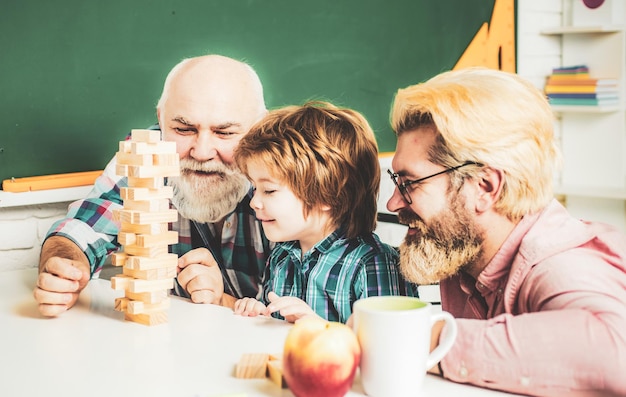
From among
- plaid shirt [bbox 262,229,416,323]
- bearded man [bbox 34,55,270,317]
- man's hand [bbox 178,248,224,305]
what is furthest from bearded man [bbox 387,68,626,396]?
bearded man [bbox 34,55,270,317]

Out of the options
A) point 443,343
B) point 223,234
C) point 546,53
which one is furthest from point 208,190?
point 546,53

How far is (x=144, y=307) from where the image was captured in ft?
4.73

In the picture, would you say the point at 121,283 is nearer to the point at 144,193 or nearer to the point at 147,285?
the point at 147,285

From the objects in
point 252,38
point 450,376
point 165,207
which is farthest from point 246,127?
point 450,376

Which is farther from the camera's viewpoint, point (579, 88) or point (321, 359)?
point (579, 88)

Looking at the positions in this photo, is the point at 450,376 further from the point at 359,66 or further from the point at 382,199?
the point at 359,66

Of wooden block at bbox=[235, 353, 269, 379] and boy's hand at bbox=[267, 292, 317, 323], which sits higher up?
boy's hand at bbox=[267, 292, 317, 323]

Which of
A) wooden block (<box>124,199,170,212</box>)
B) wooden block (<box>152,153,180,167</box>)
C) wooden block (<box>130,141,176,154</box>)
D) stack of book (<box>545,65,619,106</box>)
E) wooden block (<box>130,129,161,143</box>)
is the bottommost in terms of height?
wooden block (<box>124,199,170,212</box>)

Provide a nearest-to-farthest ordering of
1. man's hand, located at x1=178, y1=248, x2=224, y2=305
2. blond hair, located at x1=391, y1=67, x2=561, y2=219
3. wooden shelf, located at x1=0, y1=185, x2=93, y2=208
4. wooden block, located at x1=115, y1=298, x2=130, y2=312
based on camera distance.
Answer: blond hair, located at x1=391, y1=67, x2=561, y2=219 → wooden block, located at x1=115, y1=298, x2=130, y2=312 → man's hand, located at x1=178, y1=248, x2=224, y2=305 → wooden shelf, located at x1=0, y1=185, x2=93, y2=208

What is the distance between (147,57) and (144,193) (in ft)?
3.97

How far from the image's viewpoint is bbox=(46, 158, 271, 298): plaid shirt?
1.99m

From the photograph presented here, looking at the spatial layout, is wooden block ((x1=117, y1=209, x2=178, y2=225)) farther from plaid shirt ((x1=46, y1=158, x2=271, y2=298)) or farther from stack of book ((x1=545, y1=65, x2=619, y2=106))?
stack of book ((x1=545, y1=65, x2=619, y2=106))

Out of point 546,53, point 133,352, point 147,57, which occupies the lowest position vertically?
point 133,352

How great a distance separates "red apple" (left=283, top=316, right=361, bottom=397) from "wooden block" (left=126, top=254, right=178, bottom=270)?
500 mm
